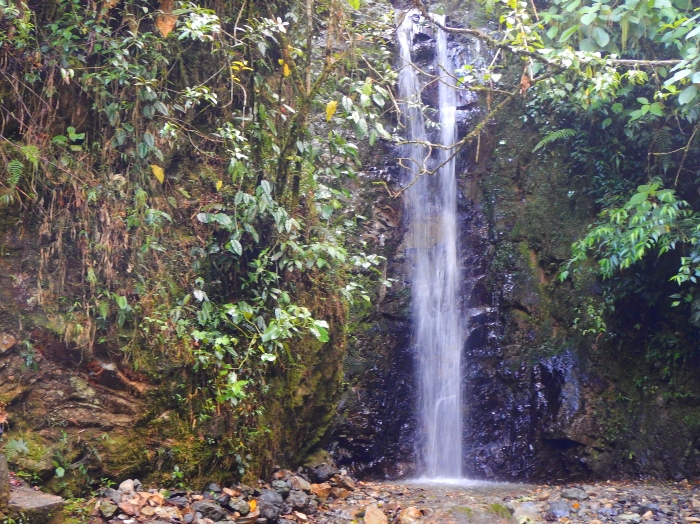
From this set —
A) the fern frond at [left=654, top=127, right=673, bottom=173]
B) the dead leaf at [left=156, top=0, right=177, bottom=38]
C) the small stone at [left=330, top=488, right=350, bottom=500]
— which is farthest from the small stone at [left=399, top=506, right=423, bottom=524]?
the fern frond at [left=654, top=127, right=673, bottom=173]

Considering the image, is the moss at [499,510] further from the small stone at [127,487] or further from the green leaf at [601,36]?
the green leaf at [601,36]

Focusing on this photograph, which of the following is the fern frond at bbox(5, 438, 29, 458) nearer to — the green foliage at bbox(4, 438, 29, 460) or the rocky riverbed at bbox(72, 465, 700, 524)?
the green foliage at bbox(4, 438, 29, 460)

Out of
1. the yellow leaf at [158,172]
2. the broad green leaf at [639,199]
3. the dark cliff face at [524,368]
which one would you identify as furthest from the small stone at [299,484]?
the broad green leaf at [639,199]

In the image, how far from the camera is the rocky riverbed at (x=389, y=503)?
4176 mm

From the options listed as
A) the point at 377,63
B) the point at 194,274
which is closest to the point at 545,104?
the point at 377,63

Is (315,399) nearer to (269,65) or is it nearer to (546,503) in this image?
(546,503)

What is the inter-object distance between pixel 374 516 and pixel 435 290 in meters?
4.30

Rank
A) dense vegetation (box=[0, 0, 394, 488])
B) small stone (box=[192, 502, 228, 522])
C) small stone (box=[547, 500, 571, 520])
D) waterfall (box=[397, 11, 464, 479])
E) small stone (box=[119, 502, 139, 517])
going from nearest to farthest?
small stone (box=[119, 502, 139, 517])
small stone (box=[192, 502, 228, 522])
dense vegetation (box=[0, 0, 394, 488])
small stone (box=[547, 500, 571, 520])
waterfall (box=[397, 11, 464, 479])

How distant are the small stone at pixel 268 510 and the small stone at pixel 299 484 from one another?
61 cm

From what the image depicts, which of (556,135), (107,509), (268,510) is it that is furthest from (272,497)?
(556,135)

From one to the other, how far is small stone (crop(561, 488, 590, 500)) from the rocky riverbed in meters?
0.01

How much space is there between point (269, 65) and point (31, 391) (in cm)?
388

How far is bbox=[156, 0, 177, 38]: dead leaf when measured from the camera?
4.94 meters

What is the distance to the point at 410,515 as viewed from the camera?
5180 mm
